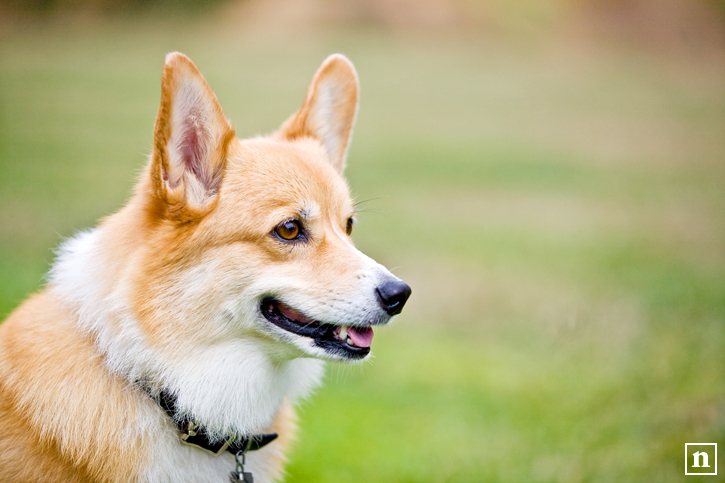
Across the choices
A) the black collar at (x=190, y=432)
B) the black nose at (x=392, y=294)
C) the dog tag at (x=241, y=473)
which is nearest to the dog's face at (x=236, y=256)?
the black nose at (x=392, y=294)

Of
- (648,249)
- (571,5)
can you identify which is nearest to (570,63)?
(571,5)

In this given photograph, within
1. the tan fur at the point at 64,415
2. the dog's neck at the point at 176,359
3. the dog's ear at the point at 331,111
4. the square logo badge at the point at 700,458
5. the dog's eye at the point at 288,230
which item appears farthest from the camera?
the square logo badge at the point at 700,458

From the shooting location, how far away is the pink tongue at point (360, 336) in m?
2.94

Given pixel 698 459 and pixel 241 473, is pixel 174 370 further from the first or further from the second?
pixel 698 459

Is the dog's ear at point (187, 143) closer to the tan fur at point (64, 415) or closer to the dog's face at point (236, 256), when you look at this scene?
the dog's face at point (236, 256)

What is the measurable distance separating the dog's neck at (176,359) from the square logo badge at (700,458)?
135 inches

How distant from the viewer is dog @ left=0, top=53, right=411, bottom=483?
2.61 metres

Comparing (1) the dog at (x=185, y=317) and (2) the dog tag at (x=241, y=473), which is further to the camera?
(2) the dog tag at (x=241, y=473)

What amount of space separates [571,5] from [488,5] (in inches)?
97.6

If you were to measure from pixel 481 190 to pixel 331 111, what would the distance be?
10070mm

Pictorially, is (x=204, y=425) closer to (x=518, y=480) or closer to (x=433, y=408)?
(x=518, y=480)

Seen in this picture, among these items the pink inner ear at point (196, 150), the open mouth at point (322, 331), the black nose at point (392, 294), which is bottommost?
the open mouth at point (322, 331)

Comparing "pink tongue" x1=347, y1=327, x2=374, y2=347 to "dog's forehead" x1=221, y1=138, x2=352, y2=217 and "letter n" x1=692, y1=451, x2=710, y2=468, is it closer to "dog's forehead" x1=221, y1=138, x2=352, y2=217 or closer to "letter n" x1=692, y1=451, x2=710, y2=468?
"dog's forehead" x1=221, y1=138, x2=352, y2=217

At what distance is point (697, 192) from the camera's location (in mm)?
13406
